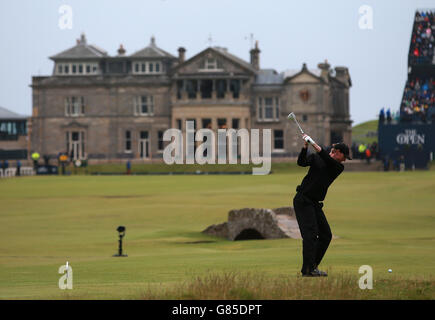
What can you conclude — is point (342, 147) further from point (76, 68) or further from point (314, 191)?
point (76, 68)

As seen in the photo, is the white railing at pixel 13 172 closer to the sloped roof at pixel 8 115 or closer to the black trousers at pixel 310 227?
the sloped roof at pixel 8 115

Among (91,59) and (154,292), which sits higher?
(91,59)

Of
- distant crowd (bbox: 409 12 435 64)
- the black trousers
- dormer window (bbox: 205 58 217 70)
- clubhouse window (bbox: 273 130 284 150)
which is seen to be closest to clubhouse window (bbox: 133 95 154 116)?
dormer window (bbox: 205 58 217 70)

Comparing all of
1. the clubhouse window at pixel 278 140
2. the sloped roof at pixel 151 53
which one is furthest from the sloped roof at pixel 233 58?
the clubhouse window at pixel 278 140

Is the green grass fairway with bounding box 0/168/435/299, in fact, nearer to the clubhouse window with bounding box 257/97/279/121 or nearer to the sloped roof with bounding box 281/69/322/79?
the clubhouse window with bounding box 257/97/279/121

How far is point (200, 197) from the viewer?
172ft

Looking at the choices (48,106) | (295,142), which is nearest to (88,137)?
(48,106)

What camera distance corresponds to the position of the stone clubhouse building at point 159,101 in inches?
Result: 4077

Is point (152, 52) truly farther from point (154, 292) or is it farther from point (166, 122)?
point (154, 292)

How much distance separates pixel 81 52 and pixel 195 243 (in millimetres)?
82056

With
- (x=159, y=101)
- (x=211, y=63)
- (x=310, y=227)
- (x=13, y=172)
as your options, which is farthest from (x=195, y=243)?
(x=159, y=101)

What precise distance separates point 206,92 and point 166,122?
5745mm

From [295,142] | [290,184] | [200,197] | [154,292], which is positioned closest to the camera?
[154,292]
